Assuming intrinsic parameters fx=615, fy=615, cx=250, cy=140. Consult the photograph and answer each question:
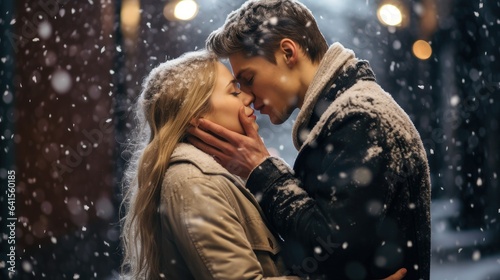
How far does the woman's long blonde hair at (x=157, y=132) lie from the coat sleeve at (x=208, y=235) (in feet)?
0.53

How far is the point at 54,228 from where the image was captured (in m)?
3.50

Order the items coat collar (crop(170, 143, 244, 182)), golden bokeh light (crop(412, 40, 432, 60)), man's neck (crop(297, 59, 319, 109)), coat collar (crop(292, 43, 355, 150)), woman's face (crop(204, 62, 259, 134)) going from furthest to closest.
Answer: golden bokeh light (crop(412, 40, 432, 60)), man's neck (crop(297, 59, 319, 109)), woman's face (crop(204, 62, 259, 134)), coat collar (crop(292, 43, 355, 150)), coat collar (crop(170, 143, 244, 182))

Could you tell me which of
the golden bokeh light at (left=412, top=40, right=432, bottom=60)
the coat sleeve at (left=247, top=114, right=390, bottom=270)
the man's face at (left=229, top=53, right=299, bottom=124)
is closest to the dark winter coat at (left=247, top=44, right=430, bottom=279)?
the coat sleeve at (left=247, top=114, right=390, bottom=270)

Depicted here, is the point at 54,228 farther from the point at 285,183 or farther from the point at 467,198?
the point at 467,198

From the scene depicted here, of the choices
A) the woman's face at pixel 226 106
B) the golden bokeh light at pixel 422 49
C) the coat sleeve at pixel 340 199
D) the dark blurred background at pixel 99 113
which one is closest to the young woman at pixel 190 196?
the woman's face at pixel 226 106

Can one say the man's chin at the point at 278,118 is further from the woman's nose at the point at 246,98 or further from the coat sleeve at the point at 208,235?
the coat sleeve at the point at 208,235

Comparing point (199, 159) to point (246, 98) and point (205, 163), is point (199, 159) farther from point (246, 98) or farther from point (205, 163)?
point (246, 98)

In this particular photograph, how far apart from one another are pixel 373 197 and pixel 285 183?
0.84 feet

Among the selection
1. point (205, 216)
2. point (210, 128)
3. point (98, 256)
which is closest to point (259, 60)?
point (210, 128)

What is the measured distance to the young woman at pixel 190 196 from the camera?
5.50 ft

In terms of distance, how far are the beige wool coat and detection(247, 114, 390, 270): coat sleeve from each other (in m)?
0.09

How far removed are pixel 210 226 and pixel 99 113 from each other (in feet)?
7.26

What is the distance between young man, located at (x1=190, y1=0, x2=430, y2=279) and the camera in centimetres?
165

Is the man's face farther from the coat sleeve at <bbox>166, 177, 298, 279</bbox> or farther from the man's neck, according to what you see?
the coat sleeve at <bbox>166, 177, 298, 279</bbox>
